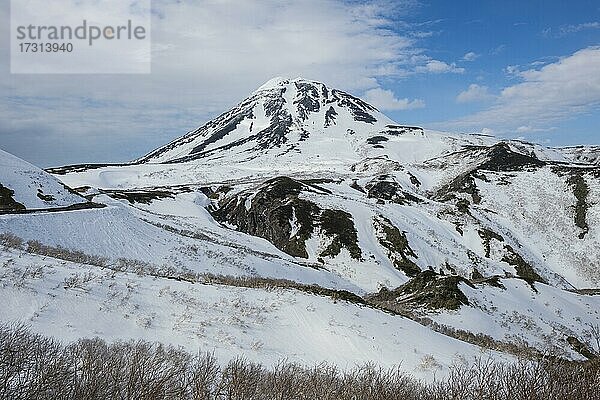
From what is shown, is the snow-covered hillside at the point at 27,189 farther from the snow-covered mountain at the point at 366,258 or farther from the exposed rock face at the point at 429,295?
the exposed rock face at the point at 429,295

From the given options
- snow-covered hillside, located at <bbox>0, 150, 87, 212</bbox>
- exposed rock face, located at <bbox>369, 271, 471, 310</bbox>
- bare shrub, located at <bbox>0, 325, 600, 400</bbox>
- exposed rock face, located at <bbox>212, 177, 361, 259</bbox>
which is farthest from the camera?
exposed rock face, located at <bbox>212, 177, 361, 259</bbox>

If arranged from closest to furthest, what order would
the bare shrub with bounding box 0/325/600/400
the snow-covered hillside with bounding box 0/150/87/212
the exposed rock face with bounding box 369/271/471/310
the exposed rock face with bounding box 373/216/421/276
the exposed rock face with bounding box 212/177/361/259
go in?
the bare shrub with bounding box 0/325/600/400
the exposed rock face with bounding box 369/271/471/310
the snow-covered hillside with bounding box 0/150/87/212
the exposed rock face with bounding box 373/216/421/276
the exposed rock face with bounding box 212/177/361/259

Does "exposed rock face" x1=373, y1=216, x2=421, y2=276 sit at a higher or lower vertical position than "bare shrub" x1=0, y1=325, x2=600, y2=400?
lower

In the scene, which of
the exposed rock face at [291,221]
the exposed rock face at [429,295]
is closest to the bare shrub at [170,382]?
the exposed rock face at [429,295]

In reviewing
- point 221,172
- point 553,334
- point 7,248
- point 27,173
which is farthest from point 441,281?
point 221,172

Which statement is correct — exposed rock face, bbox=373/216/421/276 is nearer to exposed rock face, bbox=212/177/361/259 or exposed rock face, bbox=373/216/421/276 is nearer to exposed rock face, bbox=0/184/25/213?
exposed rock face, bbox=212/177/361/259

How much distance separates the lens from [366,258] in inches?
1906

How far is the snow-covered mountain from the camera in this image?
51.5 feet

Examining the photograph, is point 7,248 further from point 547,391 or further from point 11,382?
point 547,391

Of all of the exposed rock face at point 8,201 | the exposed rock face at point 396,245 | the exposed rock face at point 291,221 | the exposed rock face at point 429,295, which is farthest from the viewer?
the exposed rock face at point 291,221

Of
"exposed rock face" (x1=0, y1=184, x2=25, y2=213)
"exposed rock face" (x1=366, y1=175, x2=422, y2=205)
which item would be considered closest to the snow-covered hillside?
"exposed rock face" (x1=0, y1=184, x2=25, y2=213)

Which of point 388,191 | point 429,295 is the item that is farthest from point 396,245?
point 388,191

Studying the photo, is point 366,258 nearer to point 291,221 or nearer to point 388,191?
point 291,221

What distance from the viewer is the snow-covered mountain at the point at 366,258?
15695mm
